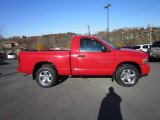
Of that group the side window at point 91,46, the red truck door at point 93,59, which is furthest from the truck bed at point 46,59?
the side window at point 91,46

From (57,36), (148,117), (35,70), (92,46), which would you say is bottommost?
(148,117)

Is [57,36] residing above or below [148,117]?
above

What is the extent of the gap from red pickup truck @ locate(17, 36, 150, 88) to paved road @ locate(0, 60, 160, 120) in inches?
17.5

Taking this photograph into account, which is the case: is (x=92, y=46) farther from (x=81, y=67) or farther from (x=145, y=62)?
(x=145, y=62)

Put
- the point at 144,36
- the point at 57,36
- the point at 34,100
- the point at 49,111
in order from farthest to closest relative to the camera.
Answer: the point at 57,36
the point at 144,36
the point at 34,100
the point at 49,111

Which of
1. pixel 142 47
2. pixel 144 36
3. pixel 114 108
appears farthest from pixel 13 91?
pixel 144 36

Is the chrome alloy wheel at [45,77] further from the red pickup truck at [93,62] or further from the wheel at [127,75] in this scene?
the wheel at [127,75]

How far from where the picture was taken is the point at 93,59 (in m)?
7.39

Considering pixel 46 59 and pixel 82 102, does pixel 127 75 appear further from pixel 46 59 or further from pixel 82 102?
pixel 46 59

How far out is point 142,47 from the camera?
24047mm

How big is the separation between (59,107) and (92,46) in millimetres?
3093

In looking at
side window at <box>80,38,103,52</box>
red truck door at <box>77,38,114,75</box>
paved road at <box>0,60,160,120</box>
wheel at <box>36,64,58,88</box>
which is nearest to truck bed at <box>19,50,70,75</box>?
wheel at <box>36,64,58,88</box>

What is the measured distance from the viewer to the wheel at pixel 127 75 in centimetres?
740

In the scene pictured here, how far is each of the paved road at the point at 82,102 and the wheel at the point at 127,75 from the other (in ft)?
0.77
